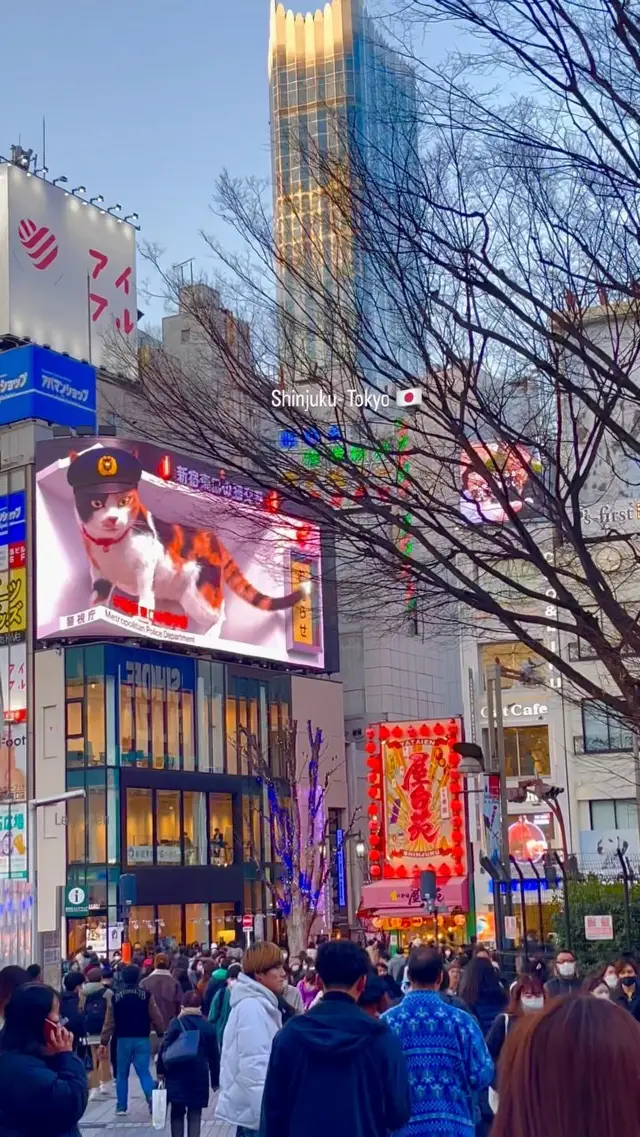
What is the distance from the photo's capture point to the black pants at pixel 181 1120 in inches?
443

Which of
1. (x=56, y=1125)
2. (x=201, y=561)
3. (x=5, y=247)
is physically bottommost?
(x=56, y=1125)

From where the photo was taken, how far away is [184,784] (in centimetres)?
5456

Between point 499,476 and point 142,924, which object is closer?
point 499,476

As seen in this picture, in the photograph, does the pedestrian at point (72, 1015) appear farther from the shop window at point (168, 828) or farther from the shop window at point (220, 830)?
the shop window at point (220, 830)

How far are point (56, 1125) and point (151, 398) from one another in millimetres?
4425

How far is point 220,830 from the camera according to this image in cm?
5606

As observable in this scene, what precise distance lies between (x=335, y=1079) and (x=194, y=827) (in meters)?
50.5

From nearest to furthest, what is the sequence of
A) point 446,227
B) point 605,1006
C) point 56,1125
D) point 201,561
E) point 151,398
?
point 605,1006
point 56,1125
point 446,227
point 151,398
point 201,561

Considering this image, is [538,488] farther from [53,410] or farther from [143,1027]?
[53,410]

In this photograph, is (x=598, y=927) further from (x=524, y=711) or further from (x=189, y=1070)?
(x=524, y=711)

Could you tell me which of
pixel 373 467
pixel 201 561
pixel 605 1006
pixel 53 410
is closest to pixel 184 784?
pixel 201 561

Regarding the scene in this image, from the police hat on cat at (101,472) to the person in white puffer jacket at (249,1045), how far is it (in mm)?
44288

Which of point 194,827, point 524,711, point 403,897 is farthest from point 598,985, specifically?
point 194,827

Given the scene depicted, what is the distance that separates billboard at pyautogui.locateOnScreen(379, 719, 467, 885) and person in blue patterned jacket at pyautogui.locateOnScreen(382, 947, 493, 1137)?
2976 cm
